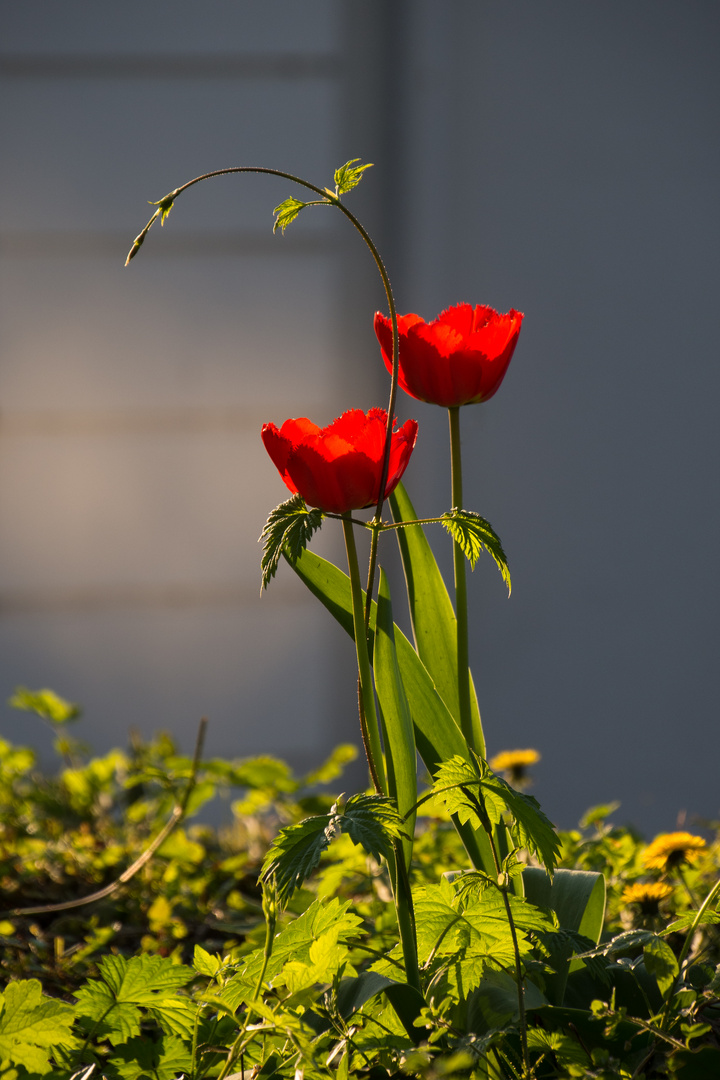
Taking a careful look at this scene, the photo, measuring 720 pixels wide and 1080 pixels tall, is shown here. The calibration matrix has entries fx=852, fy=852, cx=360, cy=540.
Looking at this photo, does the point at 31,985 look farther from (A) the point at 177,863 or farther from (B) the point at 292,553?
(A) the point at 177,863

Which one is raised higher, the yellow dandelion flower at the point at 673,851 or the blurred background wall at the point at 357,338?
the blurred background wall at the point at 357,338

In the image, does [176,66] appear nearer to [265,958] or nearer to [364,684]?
[364,684]

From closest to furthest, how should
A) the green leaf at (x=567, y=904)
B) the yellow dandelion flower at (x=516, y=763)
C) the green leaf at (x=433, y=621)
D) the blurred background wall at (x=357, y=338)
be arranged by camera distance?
the green leaf at (x=567, y=904), the green leaf at (x=433, y=621), the yellow dandelion flower at (x=516, y=763), the blurred background wall at (x=357, y=338)

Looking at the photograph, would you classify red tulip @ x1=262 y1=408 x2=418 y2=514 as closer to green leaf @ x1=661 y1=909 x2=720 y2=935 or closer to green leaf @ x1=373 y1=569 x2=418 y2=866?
green leaf @ x1=373 y1=569 x2=418 y2=866

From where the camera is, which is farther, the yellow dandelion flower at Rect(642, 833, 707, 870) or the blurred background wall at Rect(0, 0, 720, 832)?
the blurred background wall at Rect(0, 0, 720, 832)

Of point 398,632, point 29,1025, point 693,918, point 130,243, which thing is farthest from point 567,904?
point 130,243

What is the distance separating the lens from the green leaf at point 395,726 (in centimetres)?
47

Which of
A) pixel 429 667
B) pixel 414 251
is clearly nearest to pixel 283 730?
pixel 414 251

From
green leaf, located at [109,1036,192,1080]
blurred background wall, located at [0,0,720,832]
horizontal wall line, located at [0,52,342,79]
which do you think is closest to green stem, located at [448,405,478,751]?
green leaf, located at [109,1036,192,1080]

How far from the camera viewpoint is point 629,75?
89.7 inches

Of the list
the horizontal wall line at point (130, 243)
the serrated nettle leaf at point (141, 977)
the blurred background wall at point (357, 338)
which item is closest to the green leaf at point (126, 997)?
the serrated nettle leaf at point (141, 977)

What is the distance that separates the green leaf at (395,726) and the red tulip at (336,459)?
88mm

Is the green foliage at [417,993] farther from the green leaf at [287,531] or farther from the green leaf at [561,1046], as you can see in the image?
the green leaf at [287,531]

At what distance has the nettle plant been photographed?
14.9 inches
